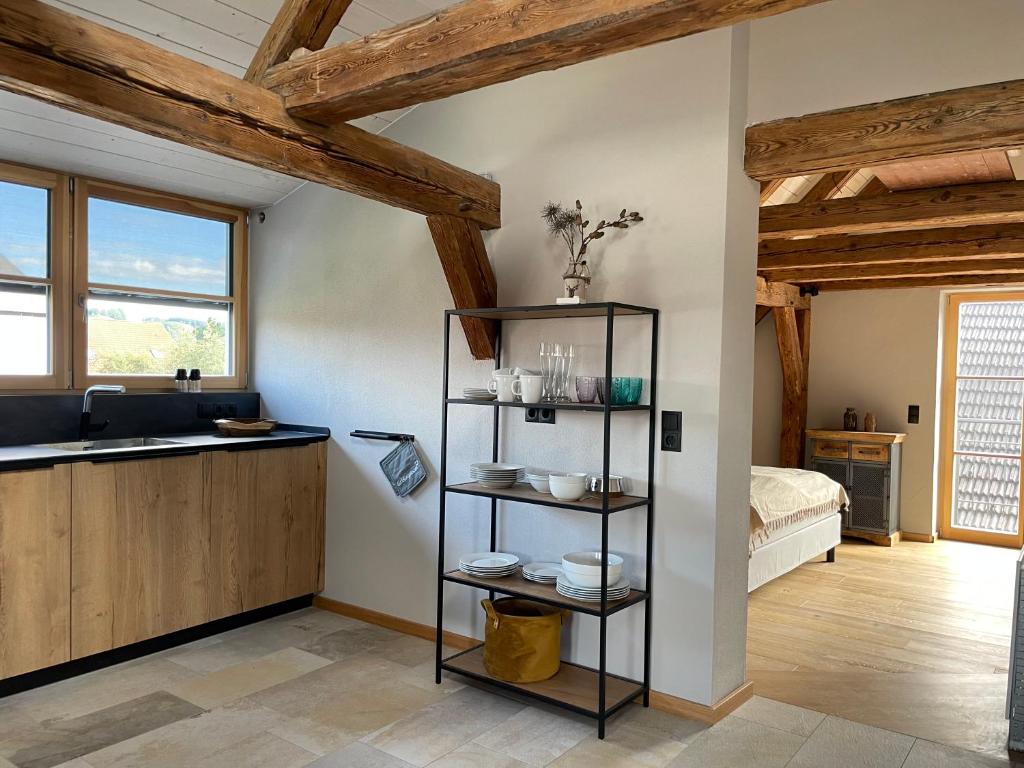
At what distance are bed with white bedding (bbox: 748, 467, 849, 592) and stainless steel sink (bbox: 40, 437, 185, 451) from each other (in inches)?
128

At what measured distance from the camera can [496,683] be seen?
3203mm

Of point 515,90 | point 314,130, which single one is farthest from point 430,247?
point 314,130

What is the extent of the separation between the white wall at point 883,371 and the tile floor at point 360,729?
4.33 metres

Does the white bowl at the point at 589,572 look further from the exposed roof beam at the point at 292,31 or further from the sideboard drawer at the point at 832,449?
the sideboard drawer at the point at 832,449

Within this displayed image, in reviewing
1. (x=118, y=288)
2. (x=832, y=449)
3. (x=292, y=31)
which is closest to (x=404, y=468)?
(x=118, y=288)

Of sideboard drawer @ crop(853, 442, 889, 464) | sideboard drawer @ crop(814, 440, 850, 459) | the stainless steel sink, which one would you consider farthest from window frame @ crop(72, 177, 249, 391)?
sideboard drawer @ crop(853, 442, 889, 464)

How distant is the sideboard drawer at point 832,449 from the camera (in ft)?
22.2

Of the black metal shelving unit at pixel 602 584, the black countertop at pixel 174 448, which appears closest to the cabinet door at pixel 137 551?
the black countertop at pixel 174 448

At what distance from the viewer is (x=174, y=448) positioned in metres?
3.62

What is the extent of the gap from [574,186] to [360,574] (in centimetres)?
234

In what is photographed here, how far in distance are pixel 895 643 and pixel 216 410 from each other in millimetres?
3906

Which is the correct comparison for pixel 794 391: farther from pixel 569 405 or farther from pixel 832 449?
pixel 569 405

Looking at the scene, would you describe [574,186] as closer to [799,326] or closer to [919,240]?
[919,240]

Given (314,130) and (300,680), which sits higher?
(314,130)
